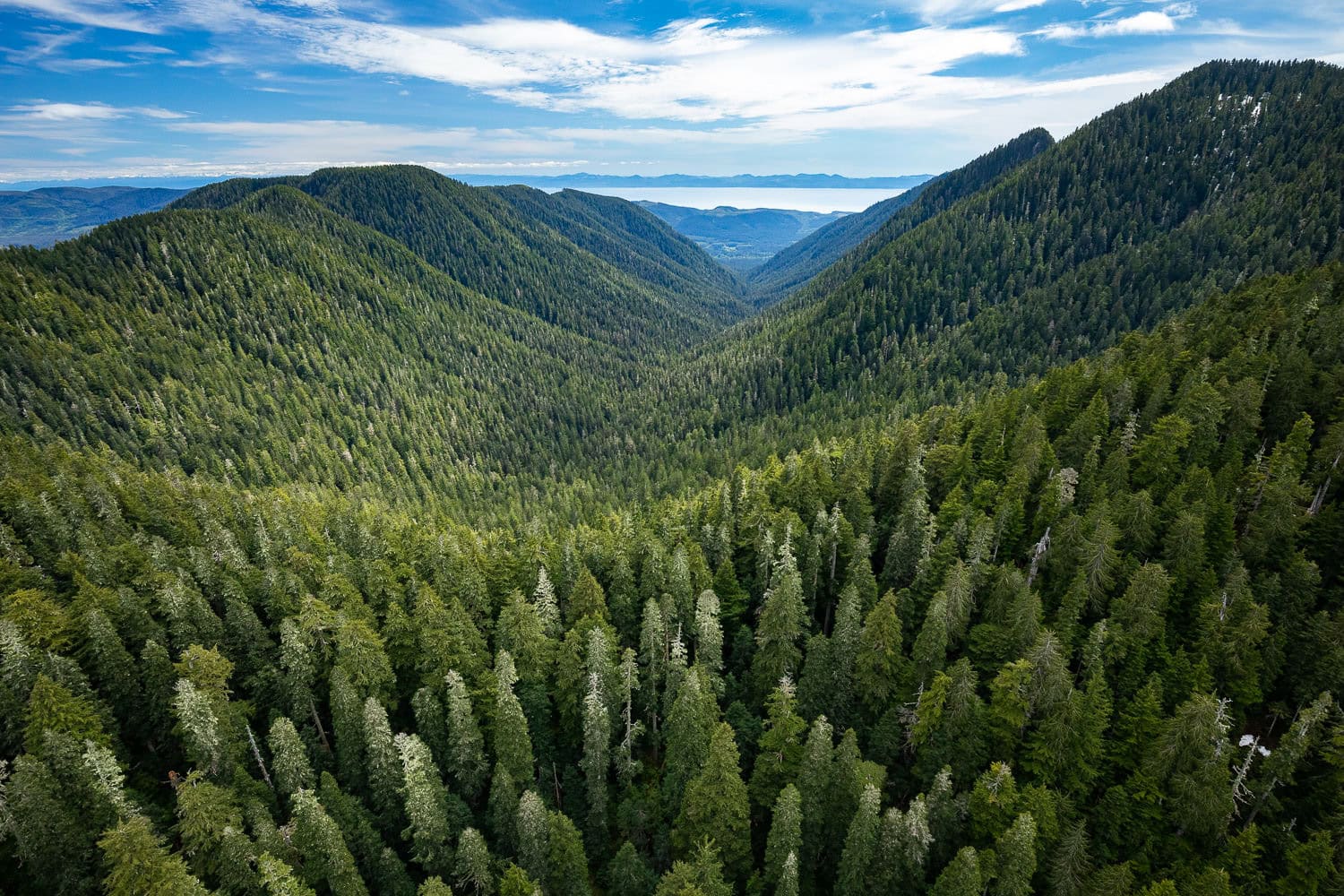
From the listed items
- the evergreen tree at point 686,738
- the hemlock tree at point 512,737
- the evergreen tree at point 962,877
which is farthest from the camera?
the evergreen tree at point 686,738

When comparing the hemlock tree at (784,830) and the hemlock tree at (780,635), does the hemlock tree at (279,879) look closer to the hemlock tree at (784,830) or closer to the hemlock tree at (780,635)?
the hemlock tree at (784,830)

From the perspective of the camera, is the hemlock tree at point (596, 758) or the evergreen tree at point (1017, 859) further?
the hemlock tree at point (596, 758)

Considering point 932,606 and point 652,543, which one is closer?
point 932,606

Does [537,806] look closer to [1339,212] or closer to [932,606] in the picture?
[932,606]

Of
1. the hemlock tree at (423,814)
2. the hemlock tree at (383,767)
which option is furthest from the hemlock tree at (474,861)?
the hemlock tree at (383,767)

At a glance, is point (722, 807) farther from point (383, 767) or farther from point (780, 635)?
point (383, 767)

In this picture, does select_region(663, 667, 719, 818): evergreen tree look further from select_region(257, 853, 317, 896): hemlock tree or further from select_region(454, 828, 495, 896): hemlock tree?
select_region(257, 853, 317, 896): hemlock tree

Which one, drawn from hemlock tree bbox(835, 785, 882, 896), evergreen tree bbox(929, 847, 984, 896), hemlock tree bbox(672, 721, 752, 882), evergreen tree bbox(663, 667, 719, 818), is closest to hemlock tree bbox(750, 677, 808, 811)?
evergreen tree bbox(663, 667, 719, 818)

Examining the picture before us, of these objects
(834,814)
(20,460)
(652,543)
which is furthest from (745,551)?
(20,460)

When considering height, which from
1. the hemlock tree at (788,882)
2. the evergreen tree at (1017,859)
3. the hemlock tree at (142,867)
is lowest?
the hemlock tree at (788,882)
